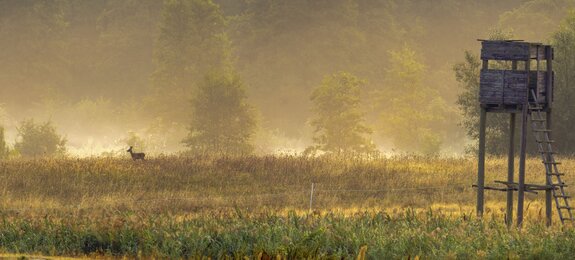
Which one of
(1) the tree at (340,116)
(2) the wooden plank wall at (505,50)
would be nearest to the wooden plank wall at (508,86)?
(2) the wooden plank wall at (505,50)

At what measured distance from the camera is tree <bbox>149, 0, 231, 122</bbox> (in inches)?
3465

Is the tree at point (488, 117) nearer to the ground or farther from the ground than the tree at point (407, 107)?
nearer to the ground

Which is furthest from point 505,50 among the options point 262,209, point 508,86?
point 262,209

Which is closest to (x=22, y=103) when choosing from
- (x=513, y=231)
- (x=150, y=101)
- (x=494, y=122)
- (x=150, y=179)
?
(x=150, y=101)

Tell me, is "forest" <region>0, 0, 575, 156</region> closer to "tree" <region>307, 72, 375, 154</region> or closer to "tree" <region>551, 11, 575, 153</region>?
"tree" <region>307, 72, 375, 154</region>

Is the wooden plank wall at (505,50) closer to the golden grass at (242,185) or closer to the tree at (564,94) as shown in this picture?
the golden grass at (242,185)

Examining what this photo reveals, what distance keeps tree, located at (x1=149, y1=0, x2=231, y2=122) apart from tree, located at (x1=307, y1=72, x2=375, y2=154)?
16.5 metres

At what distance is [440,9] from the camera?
114m

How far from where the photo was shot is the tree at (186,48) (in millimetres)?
88000

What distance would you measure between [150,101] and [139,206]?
5876 centimetres

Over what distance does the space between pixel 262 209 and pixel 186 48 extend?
60.5 m

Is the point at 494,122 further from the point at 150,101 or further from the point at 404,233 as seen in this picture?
the point at 150,101

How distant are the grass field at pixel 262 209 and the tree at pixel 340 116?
2930 cm

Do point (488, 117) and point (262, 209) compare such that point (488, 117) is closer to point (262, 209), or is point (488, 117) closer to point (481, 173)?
point (481, 173)
